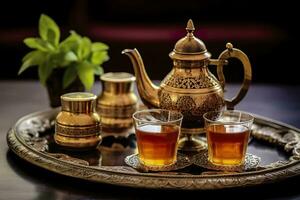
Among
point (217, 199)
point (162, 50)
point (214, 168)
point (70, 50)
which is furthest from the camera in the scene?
point (162, 50)

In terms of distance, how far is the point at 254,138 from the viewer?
4.67 ft

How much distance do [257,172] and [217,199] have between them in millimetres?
88

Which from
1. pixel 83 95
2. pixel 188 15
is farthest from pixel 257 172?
pixel 188 15

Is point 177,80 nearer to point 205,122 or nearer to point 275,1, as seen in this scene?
point 205,122

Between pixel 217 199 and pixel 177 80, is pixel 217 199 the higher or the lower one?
the lower one

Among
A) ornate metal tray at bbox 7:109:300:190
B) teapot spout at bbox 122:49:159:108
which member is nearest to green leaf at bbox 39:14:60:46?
ornate metal tray at bbox 7:109:300:190

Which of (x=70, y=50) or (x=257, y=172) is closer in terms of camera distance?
(x=257, y=172)

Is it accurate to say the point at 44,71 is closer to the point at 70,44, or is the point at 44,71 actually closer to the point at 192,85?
the point at 70,44

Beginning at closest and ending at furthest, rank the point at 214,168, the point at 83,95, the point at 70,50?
the point at 214,168 < the point at 83,95 < the point at 70,50

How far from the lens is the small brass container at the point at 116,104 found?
1.47 metres

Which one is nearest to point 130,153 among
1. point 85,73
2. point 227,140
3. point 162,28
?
point 227,140

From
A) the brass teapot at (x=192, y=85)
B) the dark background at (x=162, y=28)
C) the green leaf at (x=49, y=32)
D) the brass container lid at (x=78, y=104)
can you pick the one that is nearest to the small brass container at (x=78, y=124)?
the brass container lid at (x=78, y=104)

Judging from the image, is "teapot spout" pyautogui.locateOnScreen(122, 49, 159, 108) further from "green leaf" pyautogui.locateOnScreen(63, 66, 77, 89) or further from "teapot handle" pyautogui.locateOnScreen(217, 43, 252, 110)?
"green leaf" pyautogui.locateOnScreen(63, 66, 77, 89)

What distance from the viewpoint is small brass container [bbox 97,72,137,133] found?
1.47 meters
